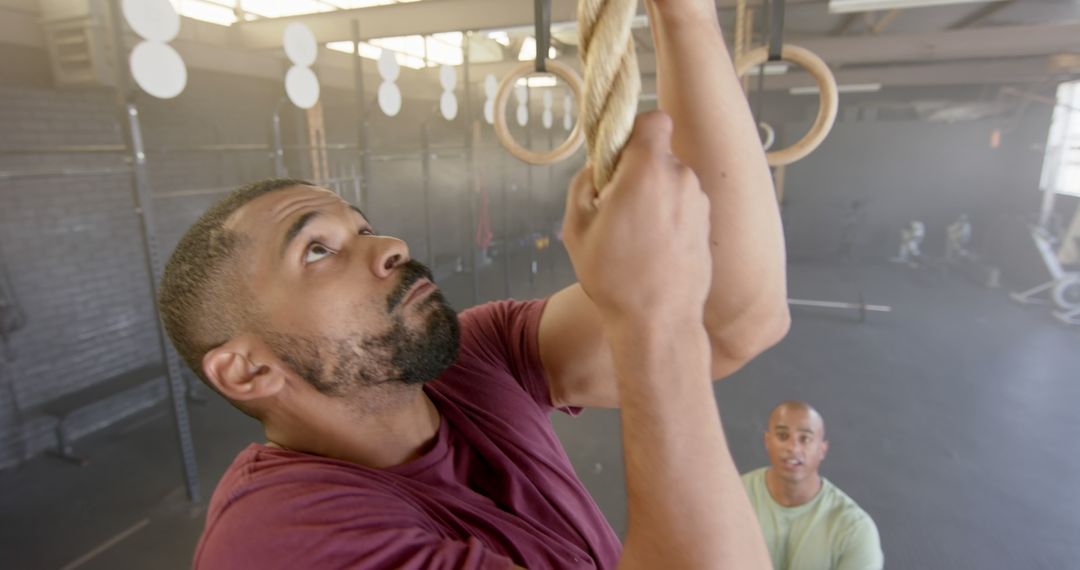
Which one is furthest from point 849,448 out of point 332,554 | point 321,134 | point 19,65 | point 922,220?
point 922,220

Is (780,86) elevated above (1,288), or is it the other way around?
(780,86)

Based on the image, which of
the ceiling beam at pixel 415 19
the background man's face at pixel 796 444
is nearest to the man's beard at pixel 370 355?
the background man's face at pixel 796 444

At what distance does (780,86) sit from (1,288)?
694 centimetres

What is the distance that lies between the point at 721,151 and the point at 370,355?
453mm

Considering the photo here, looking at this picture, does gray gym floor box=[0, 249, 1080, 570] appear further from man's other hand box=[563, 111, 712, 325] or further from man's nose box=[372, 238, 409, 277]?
man's other hand box=[563, 111, 712, 325]

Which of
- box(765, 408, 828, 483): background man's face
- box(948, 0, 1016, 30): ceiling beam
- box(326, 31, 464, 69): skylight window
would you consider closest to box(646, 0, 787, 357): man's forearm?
box(765, 408, 828, 483): background man's face

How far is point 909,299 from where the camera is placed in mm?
6266

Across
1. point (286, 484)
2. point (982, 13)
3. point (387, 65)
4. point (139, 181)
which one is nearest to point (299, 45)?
point (387, 65)

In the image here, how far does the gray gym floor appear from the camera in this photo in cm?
250

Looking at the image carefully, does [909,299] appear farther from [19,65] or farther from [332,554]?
[19,65]

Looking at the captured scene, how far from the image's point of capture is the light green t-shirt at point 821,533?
1.65 meters

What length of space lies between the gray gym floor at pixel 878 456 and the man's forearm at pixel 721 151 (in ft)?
7.71

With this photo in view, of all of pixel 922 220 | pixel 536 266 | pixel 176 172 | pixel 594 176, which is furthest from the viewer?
pixel 922 220

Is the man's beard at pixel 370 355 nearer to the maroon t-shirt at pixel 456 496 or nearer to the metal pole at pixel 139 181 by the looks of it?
the maroon t-shirt at pixel 456 496
